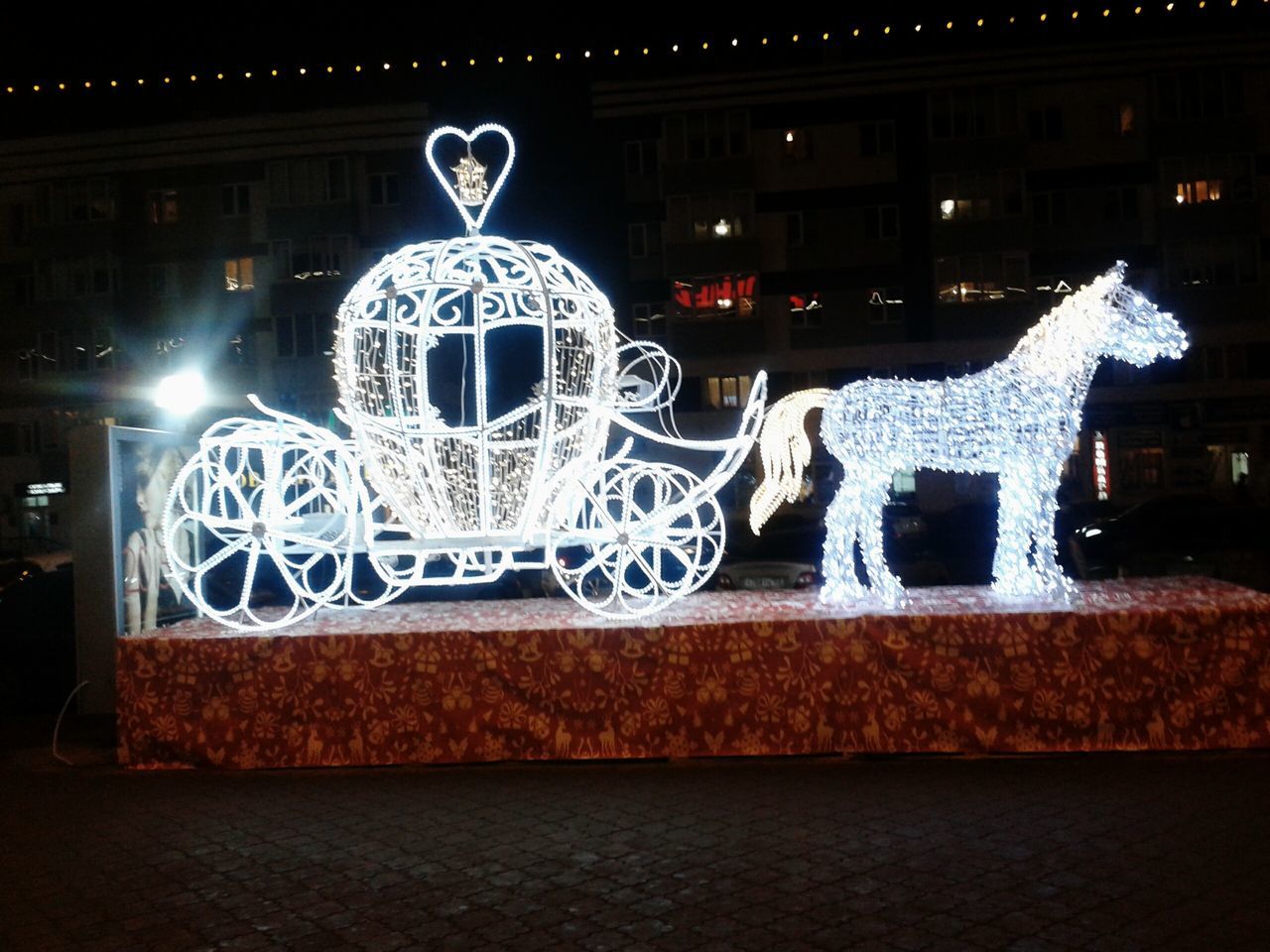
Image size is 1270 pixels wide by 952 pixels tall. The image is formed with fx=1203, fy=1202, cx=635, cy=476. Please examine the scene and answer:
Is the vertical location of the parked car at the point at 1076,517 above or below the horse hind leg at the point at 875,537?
below

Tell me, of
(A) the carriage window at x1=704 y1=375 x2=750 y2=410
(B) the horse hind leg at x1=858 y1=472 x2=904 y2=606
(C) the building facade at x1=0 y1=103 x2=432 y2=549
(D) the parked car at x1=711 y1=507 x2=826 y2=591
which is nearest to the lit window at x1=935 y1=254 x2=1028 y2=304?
(A) the carriage window at x1=704 y1=375 x2=750 y2=410

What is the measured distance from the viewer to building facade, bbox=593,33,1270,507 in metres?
27.4

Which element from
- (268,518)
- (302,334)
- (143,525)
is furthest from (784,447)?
(302,334)

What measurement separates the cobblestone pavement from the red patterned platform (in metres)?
0.15

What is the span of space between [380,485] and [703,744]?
2321 millimetres

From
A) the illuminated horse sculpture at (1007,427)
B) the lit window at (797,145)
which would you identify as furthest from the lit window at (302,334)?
the illuminated horse sculpture at (1007,427)

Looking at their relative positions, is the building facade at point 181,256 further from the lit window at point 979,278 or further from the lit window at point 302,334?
the lit window at point 979,278

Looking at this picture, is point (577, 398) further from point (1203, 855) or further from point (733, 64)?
point (733, 64)

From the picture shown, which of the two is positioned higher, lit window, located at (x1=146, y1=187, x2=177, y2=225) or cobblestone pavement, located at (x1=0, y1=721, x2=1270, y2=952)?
lit window, located at (x1=146, y1=187, x2=177, y2=225)

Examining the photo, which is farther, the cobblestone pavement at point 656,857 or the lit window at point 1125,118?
the lit window at point 1125,118

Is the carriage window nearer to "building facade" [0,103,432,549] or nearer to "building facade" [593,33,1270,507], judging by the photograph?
"building facade" [593,33,1270,507]

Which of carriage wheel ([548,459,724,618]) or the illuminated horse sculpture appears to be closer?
carriage wheel ([548,459,724,618])

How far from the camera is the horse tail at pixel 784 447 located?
777 centimetres

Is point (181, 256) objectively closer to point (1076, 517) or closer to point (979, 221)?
point (979, 221)
